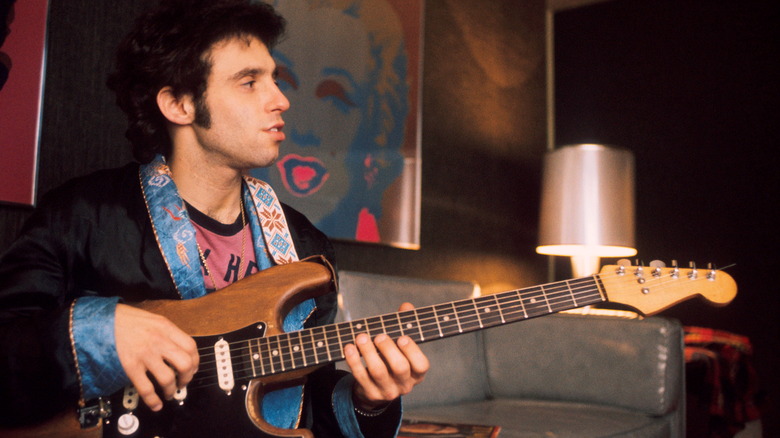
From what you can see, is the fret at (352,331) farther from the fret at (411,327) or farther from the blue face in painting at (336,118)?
the blue face in painting at (336,118)

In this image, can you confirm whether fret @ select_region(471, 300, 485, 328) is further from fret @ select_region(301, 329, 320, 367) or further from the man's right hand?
the man's right hand

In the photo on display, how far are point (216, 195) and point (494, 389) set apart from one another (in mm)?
1476

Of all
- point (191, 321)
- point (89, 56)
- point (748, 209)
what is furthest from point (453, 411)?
point (748, 209)

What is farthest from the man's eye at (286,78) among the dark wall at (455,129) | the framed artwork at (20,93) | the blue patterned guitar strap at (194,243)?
the blue patterned guitar strap at (194,243)

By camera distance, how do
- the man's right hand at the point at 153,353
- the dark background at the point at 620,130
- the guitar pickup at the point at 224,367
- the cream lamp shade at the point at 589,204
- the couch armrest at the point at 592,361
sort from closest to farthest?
the man's right hand at the point at 153,353
the guitar pickup at the point at 224,367
the couch armrest at the point at 592,361
the cream lamp shade at the point at 589,204
the dark background at the point at 620,130

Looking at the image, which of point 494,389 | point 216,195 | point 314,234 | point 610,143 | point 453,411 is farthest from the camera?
point 610,143

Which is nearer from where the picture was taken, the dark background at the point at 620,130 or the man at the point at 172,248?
the man at the point at 172,248

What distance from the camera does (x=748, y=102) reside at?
144 inches

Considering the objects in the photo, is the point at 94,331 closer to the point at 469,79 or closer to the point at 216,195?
the point at 216,195

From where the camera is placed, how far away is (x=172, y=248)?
47.3 inches

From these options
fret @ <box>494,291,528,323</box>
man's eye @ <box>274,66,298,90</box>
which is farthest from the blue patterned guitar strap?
man's eye @ <box>274,66,298,90</box>

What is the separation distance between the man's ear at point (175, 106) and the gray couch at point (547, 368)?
2.65ft

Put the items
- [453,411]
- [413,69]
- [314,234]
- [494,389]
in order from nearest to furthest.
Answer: [314,234] → [453,411] → [494,389] → [413,69]

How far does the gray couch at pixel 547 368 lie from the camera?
2.02 metres
